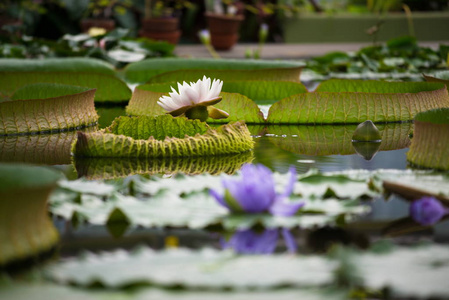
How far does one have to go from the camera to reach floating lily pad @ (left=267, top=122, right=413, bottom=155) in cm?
180

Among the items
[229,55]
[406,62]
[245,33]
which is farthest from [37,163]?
[245,33]

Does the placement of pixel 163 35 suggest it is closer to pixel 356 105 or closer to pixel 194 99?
pixel 356 105

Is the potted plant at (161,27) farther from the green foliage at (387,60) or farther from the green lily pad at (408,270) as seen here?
the green lily pad at (408,270)

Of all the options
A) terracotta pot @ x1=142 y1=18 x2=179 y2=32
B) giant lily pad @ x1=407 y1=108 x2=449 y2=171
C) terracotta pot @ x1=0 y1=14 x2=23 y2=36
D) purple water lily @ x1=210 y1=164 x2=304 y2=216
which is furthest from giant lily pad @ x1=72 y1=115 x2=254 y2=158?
terracotta pot @ x1=142 y1=18 x2=179 y2=32

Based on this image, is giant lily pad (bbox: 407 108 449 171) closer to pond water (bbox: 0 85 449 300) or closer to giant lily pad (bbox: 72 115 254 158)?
pond water (bbox: 0 85 449 300)

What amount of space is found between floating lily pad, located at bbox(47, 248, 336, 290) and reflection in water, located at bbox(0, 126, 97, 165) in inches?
33.1

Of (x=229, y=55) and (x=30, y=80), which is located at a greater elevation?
(x=30, y=80)

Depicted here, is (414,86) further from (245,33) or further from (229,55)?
(245,33)

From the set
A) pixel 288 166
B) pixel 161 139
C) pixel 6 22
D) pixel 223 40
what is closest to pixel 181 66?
pixel 161 139

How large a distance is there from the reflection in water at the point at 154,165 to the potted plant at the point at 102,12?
5.25 metres

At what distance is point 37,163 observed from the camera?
65.5 inches

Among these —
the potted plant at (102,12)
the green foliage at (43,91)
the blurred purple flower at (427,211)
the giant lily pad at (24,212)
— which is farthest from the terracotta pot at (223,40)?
the giant lily pad at (24,212)

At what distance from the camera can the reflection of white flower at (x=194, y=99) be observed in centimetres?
180

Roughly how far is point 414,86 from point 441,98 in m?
0.11
